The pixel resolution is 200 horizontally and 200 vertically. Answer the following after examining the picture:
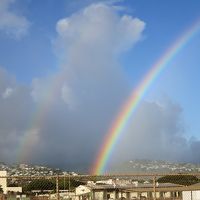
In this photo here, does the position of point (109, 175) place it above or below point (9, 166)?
below

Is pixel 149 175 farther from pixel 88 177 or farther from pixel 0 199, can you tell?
pixel 0 199

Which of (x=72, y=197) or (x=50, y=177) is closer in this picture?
(x=50, y=177)

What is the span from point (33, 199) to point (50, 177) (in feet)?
8.82

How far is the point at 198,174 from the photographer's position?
17.7 meters

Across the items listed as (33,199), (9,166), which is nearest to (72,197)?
(33,199)

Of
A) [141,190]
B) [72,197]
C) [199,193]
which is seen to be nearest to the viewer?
[72,197]

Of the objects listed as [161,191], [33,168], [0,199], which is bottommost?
[0,199]

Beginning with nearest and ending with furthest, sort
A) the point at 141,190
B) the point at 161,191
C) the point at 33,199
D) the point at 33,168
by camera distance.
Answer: the point at 33,199, the point at 161,191, the point at 141,190, the point at 33,168

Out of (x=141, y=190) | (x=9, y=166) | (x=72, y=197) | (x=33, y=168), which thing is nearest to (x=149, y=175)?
(x=72, y=197)

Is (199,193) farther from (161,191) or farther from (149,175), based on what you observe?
(149,175)

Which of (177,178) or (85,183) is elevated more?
(85,183)

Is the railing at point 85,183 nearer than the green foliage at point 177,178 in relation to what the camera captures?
Yes

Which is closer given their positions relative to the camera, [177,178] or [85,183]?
[177,178]

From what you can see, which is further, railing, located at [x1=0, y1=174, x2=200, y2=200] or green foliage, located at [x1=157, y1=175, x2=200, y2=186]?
green foliage, located at [x1=157, y1=175, x2=200, y2=186]
